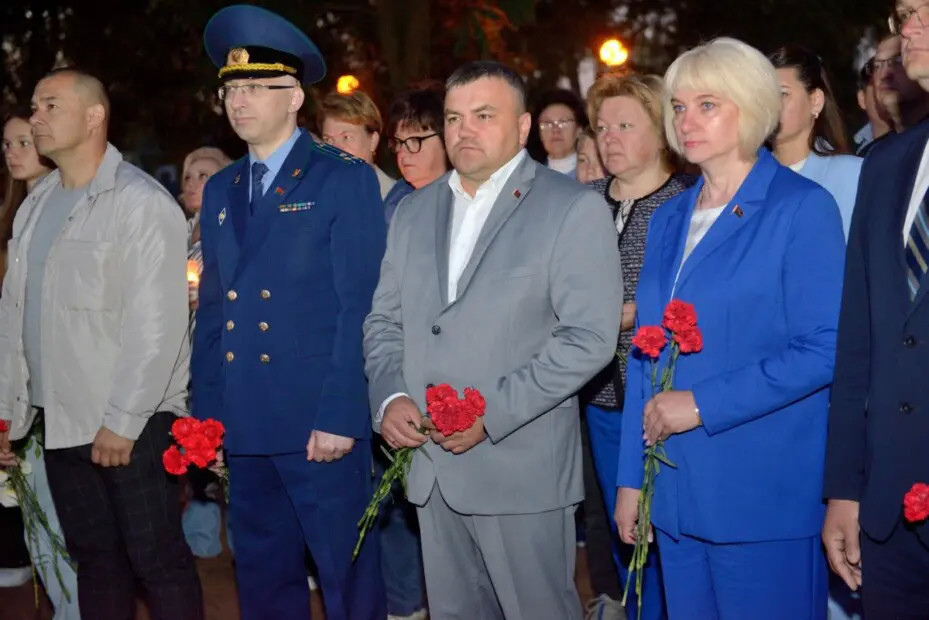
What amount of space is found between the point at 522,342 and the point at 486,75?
3.04 ft

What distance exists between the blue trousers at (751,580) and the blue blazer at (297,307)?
4.62 feet

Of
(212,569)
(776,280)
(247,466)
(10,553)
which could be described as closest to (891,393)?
(776,280)

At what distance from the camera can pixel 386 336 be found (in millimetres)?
4309

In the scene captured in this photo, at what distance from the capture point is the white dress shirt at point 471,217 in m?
4.16

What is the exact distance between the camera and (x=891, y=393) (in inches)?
122

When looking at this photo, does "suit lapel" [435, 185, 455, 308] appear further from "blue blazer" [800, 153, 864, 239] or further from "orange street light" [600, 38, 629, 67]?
"orange street light" [600, 38, 629, 67]

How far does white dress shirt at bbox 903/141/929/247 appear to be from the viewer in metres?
3.13

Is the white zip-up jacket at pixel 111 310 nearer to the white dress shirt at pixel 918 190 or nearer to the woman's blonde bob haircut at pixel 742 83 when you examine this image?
the woman's blonde bob haircut at pixel 742 83

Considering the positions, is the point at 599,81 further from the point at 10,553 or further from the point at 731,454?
the point at 10,553

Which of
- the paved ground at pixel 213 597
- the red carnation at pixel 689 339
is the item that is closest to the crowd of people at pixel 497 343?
the red carnation at pixel 689 339

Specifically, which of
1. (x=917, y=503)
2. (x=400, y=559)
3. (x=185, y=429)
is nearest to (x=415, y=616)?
(x=400, y=559)

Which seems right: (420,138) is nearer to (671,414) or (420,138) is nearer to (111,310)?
(111,310)

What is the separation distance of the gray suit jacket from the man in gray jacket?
3.90 feet

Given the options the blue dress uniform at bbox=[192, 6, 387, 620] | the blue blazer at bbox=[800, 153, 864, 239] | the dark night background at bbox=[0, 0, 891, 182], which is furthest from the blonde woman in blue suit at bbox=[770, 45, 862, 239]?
the dark night background at bbox=[0, 0, 891, 182]
